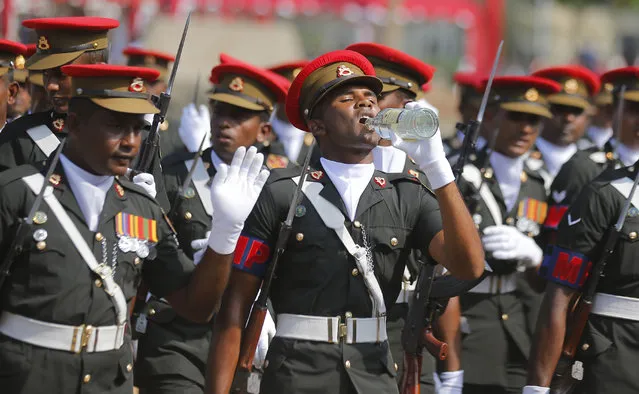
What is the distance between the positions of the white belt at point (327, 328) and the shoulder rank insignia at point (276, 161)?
3795 mm

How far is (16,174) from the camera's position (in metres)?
5.43

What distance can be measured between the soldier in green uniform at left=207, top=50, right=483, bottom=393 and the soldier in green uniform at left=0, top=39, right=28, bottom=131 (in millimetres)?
1805

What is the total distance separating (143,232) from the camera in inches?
223

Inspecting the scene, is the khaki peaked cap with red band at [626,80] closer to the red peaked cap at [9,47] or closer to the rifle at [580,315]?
the rifle at [580,315]

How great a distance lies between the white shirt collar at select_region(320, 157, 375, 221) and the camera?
6.07 m

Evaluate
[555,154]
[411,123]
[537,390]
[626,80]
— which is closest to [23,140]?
[411,123]

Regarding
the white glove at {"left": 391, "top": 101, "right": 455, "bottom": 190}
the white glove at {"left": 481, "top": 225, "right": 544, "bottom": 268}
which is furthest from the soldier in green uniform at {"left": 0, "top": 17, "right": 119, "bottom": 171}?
the white glove at {"left": 481, "top": 225, "right": 544, "bottom": 268}

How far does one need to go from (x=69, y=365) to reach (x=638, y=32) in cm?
3882

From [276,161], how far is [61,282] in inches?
183

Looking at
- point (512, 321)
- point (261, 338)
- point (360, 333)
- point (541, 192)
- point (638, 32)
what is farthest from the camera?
point (638, 32)

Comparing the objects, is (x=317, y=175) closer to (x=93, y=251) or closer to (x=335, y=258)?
(x=335, y=258)

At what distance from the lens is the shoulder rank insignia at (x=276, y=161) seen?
384 inches

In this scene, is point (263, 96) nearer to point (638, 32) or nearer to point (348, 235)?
point (348, 235)

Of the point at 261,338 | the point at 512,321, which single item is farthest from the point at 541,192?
the point at 261,338
